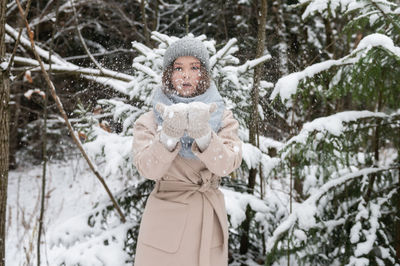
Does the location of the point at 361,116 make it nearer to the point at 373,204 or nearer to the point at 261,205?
the point at 373,204

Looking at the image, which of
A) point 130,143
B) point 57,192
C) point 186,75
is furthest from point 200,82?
point 57,192

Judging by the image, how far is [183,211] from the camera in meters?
1.63

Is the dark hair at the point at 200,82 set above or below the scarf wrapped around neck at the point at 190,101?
above

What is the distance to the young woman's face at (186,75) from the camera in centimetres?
168

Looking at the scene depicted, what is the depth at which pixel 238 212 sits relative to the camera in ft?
9.06

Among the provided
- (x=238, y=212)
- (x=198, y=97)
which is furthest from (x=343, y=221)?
(x=198, y=97)

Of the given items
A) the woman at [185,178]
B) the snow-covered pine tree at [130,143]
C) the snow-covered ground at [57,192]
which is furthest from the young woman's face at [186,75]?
the snow-covered ground at [57,192]

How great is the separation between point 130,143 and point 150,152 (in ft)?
Answer: 4.58

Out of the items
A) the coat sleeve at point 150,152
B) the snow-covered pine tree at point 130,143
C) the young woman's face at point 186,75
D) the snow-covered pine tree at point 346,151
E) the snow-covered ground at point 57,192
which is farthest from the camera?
the snow-covered ground at point 57,192

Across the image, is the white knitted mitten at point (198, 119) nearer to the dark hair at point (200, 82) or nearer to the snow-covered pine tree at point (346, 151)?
the dark hair at point (200, 82)

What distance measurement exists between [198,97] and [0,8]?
1.76 meters

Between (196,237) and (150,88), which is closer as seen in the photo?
(196,237)

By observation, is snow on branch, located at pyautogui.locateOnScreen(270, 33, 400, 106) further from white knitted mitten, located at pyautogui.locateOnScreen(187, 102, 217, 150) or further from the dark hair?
white knitted mitten, located at pyautogui.locateOnScreen(187, 102, 217, 150)

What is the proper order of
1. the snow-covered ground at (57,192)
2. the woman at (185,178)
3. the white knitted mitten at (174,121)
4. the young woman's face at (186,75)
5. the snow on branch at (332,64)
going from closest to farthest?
1. the white knitted mitten at (174,121)
2. the woman at (185,178)
3. the young woman's face at (186,75)
4. the snow on branch at (332,64)
5. the snow-covered ground at (57,192)
